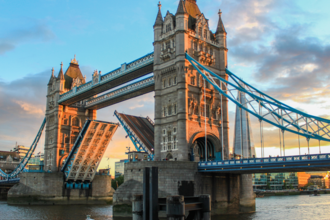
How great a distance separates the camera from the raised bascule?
1389 inches

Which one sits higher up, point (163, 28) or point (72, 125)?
point (163, 28)

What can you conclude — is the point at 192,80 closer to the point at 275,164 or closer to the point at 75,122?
the point at 275,164

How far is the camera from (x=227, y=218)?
3506 cm

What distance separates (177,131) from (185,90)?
4856 mm

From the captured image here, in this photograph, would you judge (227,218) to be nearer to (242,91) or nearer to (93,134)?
(242,91)

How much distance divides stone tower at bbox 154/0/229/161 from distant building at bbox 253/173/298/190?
96.1 metres

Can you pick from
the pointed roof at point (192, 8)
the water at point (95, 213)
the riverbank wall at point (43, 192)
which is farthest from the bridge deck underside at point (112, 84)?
the water at point (95, 213)

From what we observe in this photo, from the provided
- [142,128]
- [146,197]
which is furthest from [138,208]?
[142,128]

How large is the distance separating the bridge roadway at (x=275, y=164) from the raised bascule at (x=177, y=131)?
0.09 metres

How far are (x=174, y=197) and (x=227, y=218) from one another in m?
19.2

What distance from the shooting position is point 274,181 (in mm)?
145125

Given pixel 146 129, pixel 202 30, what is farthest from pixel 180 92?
pixel 146 129

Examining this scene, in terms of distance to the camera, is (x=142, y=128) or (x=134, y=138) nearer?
(x=134, y=138)

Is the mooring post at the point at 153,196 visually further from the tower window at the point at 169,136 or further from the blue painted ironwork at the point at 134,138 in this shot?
the blue painted ironwork at the point at 134,138
